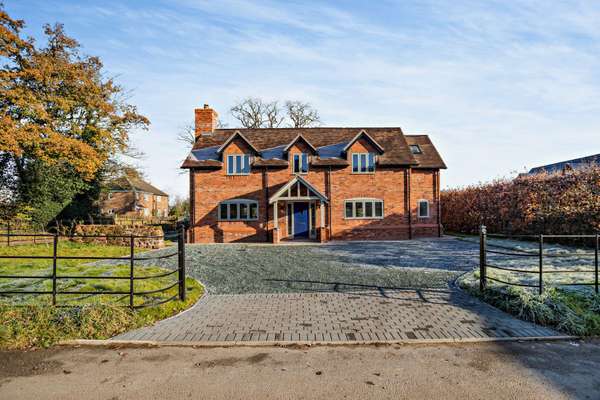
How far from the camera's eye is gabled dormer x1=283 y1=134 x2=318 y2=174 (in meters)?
22.1

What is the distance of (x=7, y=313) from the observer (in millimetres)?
5656

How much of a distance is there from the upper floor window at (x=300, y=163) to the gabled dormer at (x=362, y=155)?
8.64ft

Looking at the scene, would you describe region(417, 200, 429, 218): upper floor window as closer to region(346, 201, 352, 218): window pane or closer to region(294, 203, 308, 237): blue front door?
region(346, 201, 352, 218): window pane

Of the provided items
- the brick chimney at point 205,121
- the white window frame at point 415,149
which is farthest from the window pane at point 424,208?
the brick chimney at point 205,121

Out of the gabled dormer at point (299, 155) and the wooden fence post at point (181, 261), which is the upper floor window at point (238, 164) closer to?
the gabled dormer at point (299, 155)

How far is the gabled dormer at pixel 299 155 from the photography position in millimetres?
22094

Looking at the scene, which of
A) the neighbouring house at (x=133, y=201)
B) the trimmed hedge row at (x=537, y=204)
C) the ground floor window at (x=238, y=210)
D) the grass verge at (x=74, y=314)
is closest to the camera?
the grass verge at (x=74, y=314)

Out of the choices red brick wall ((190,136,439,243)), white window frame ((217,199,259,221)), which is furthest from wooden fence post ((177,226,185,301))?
white window frame ((217,199,259,221))

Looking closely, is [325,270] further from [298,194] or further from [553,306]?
[298,194]

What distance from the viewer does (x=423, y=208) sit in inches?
901

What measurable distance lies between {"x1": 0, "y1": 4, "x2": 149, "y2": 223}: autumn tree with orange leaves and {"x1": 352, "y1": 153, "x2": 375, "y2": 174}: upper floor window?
17882 millimetres

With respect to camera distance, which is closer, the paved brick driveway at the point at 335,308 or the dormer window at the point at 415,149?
the paved brick driveway at the point at 335,308

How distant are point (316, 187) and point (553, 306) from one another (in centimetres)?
1650

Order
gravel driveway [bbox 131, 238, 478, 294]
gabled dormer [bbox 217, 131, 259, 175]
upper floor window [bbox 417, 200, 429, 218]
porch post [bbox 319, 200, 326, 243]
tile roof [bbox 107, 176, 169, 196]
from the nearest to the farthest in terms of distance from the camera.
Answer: gravel driveway [bbox 131, 238, 478, 294] < porch post [bbox 319, 200, 326, 243] < gabled dormer [bbox 217, 131, 259, 175] < upper floor window [bbox 417, 200, 429, 218] < tile roof [bbox 107, 176, 169, 196]
